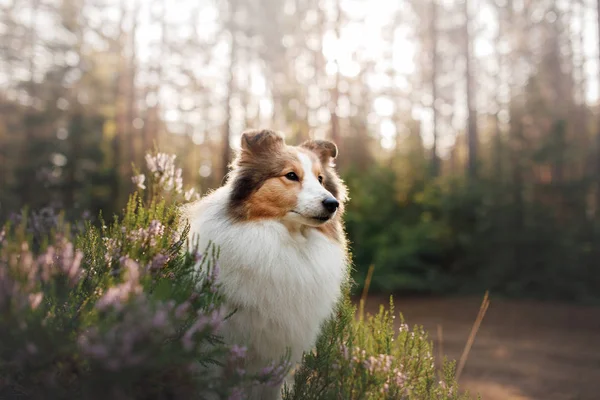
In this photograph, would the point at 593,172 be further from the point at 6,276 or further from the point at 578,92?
the point at 6,276

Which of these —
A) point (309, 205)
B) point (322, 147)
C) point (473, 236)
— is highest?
point (322, 147)

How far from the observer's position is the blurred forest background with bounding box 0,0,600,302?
40.4ft

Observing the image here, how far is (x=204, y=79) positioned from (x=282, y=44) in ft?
13.3

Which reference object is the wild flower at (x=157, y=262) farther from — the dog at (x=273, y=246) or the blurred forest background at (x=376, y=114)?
the blurred forest background at (x=376, y=114)

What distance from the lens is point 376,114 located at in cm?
2483

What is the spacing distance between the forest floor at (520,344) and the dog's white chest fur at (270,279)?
299 cm

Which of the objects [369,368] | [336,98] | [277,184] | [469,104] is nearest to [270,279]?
[277,184]

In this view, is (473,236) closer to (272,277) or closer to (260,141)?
(260,141)

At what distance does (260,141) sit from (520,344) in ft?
21.6

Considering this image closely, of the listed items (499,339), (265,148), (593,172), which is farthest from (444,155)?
(265,148)

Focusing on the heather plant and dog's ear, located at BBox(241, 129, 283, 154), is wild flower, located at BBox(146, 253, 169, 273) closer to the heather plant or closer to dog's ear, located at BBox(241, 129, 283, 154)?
the heather plant

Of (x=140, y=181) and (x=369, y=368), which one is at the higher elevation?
(x=140, y=181)

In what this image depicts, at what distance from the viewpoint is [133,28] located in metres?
21.5

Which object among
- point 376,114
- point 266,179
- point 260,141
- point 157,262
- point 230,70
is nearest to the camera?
point 157,262
